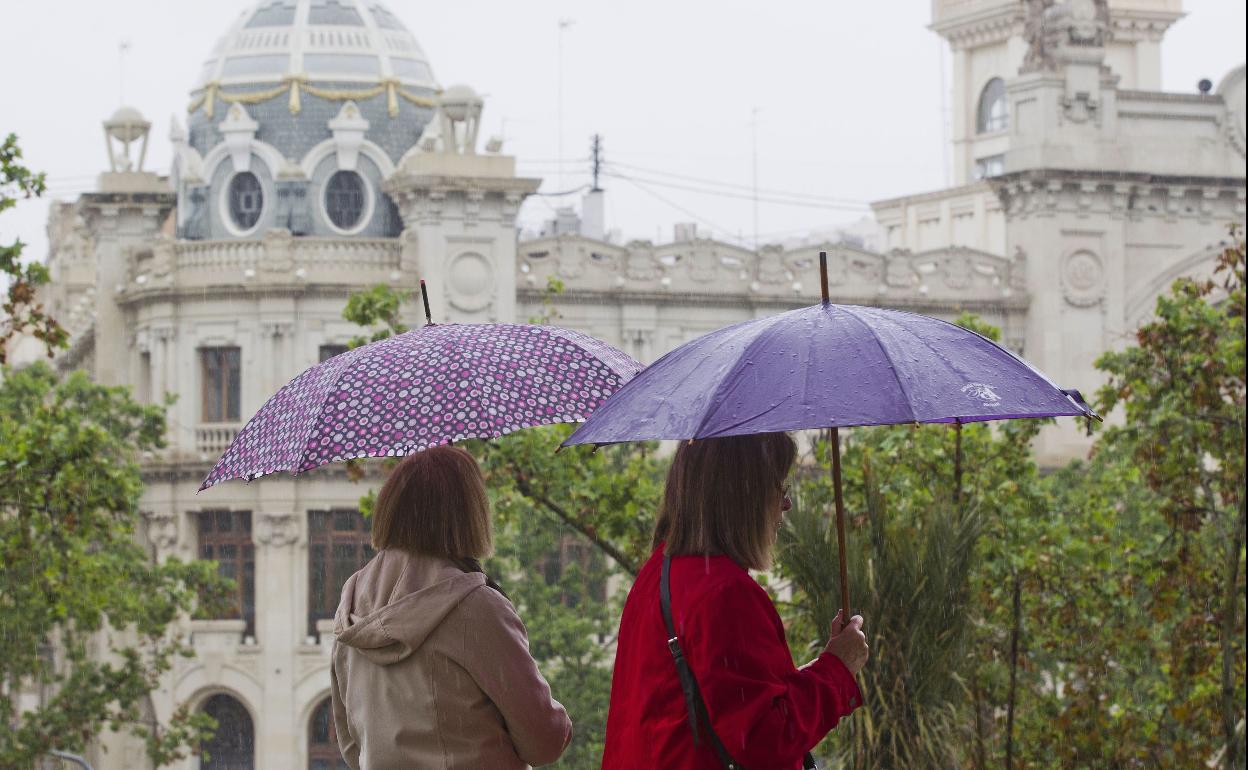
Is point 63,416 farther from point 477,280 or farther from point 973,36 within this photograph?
point 973,36

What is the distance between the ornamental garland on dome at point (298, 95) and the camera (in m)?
49.7

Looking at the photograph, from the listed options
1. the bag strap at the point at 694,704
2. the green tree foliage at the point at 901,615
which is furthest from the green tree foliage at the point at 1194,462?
the bag strap at the point at 694,704

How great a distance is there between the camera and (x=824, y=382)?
7.39 m

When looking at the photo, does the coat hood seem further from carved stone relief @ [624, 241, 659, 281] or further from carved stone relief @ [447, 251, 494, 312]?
carved stone relief @ [624, 241, 659, 281]

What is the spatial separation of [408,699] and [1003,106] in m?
A: 62.1

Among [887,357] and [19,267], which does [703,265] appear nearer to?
[19,267]

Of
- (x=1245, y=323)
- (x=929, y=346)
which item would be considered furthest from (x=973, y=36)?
(x=929, y=346)

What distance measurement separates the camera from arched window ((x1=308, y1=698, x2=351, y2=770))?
4534 centimetres

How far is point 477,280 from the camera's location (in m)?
46.1

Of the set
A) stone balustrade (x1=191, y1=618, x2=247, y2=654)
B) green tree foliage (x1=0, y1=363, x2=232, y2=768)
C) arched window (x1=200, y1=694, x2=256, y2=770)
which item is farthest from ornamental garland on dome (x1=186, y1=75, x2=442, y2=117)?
arched window (x1=200, y1=694, x2=256, y2=770)

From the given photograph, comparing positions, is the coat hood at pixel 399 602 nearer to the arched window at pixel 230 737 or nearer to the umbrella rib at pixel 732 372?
the umbrella rib at pixel 732 372

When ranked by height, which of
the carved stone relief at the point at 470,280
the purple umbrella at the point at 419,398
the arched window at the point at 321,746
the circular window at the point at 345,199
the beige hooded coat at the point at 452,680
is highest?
the circular window at the point at 345,199

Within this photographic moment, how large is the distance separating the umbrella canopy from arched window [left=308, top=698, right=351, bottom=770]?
3841 cm

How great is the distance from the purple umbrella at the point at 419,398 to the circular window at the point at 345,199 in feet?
131
